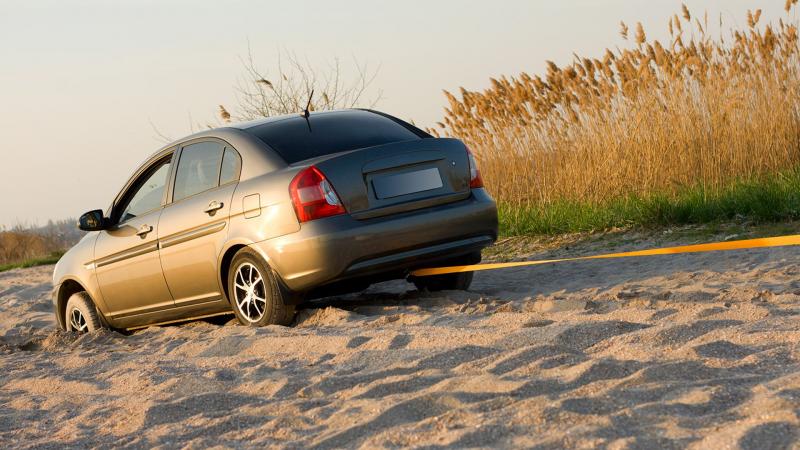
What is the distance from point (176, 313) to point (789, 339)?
4.77 m

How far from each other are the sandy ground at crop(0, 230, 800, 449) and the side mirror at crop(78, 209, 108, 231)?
97 centimetres

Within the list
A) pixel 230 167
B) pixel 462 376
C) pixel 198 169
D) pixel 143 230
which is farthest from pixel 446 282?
pixel 462 376

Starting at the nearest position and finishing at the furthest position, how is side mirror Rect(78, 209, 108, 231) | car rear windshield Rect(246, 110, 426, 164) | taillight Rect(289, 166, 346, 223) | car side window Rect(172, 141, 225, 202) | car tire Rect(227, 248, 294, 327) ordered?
1. taillight Rect(289, 166, 346, 223)
2. car tire Rect(227, 248, 294, 327)
3. car rear windshield Rect(246, 110, 426, 164)
4. car side window Rect(172, 141, 225, 202)
5. side mirror Rect(78, 209, 108, 231)

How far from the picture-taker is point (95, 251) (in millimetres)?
8672

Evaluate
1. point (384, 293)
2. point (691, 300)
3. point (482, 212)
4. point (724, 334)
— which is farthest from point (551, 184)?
point (724, 334)

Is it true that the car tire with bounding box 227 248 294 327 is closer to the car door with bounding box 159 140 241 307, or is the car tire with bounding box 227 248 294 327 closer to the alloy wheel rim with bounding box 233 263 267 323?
the alloy wheel rim with bounding box 233 263 267 323

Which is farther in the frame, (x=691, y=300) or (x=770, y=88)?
(x=770, y=88)

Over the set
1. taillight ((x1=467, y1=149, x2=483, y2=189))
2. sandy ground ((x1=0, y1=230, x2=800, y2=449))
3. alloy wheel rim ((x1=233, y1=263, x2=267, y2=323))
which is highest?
taillight ((x1=467, y1=149, x2=483, y2=189))

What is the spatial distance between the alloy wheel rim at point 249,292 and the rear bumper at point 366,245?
348mm

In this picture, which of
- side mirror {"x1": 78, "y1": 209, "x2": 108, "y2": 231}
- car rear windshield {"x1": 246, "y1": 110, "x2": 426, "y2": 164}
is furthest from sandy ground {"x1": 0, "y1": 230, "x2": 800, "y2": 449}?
car rear windshield {"x1": 246, "y1": 110, "x2": 426, "y2": 164}

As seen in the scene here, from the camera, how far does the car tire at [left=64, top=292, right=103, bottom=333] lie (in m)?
8.83

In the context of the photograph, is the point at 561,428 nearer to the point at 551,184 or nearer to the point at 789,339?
the point at 789,339

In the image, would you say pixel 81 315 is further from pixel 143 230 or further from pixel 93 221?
pixel 143 230

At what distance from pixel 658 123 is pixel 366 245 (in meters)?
6.16
